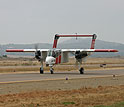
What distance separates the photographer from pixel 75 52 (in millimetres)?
45094

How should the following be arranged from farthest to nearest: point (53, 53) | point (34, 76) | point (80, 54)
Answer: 1. point (80, 54)
2. point (53, 53)
3. point (34, 76)

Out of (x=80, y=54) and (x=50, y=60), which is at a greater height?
(x=80, y=54)

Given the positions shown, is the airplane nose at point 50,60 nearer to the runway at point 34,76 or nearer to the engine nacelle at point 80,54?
the runway at point 34,76

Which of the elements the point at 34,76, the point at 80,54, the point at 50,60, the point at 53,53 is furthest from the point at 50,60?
the point at 34,76

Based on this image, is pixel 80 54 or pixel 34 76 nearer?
pixel 34 76

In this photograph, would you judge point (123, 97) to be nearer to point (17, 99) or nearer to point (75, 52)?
point (17, 99)

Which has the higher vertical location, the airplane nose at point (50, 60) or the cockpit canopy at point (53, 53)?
the cockpit canopy at point (53, 53)

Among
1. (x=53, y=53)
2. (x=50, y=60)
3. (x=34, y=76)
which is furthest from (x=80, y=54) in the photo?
(x=34, y=76)

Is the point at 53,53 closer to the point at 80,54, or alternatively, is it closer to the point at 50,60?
the point at 50,60

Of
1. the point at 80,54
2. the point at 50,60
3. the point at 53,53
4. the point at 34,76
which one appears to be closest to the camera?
the point at 34,76

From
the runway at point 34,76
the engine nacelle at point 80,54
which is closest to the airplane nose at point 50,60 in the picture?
the runway at point 34,76

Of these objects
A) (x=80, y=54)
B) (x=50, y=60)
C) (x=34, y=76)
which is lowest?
(x=34, y=76)

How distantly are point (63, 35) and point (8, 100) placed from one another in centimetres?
3435

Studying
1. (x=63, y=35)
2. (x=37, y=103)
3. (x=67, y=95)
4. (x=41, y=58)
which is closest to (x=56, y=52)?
(x=41, y=58)
